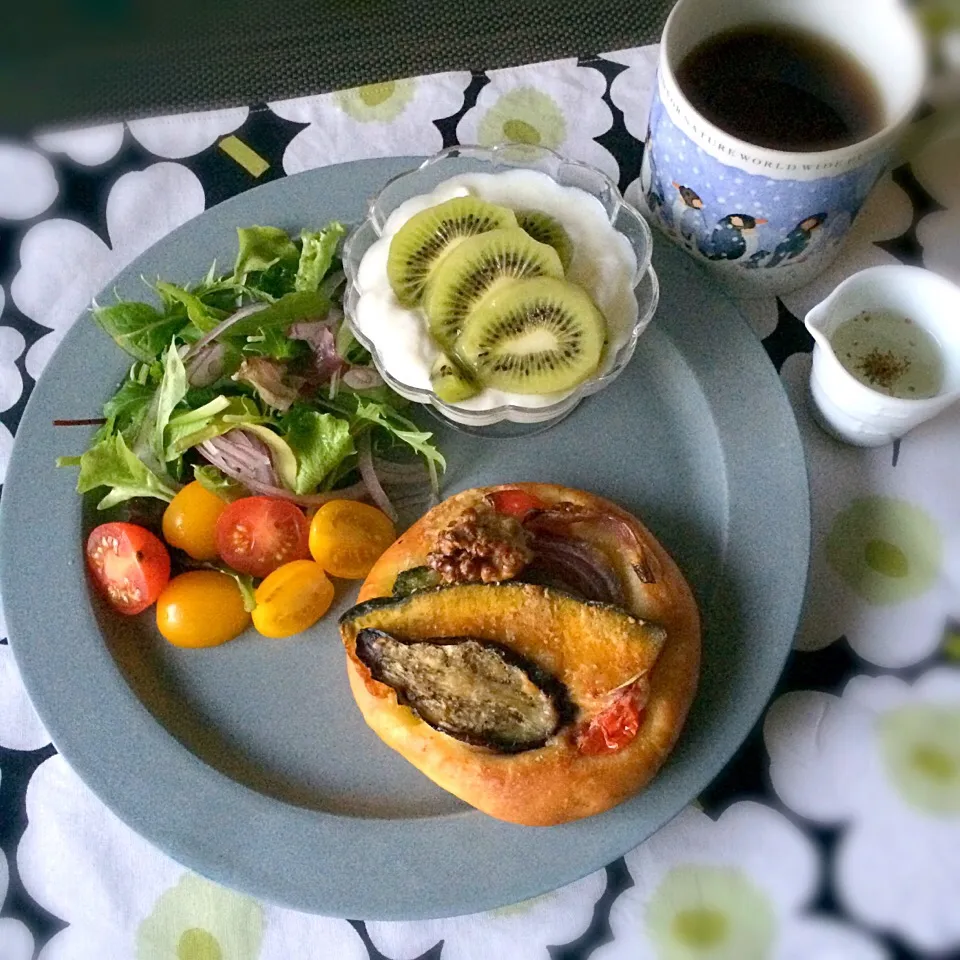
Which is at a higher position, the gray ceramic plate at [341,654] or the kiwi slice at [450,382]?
the kiwi slice at [450,382]

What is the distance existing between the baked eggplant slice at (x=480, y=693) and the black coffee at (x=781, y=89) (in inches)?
34.0

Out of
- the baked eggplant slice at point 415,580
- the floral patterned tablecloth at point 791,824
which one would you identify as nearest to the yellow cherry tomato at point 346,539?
the baked eggplant slice at point 415,580

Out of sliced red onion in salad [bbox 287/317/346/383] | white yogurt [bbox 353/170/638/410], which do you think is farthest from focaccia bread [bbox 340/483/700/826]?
sliced red onion in salad [bbox 287/317/346/383]

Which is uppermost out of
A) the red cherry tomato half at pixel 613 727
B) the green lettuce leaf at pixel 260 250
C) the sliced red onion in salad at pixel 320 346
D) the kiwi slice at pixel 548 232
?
the kiwi slice at pixel 548 232

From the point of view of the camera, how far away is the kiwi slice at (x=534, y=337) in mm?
1444

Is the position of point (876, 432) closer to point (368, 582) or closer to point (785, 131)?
point (785, 131)

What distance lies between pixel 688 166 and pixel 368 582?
2.62ft

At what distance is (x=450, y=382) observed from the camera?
4.74ft

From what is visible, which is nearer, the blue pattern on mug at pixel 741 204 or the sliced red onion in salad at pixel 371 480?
the blue pattern on mug at pixel 741 204

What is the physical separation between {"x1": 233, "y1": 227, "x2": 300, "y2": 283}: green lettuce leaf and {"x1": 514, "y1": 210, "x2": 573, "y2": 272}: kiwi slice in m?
0.42

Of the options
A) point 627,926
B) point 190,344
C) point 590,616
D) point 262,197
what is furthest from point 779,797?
point 262,197

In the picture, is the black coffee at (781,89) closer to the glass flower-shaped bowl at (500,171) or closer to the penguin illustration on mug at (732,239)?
the penguin illustration on mug at (732,239)

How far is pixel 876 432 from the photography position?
1537 mm

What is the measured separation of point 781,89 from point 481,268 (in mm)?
557
